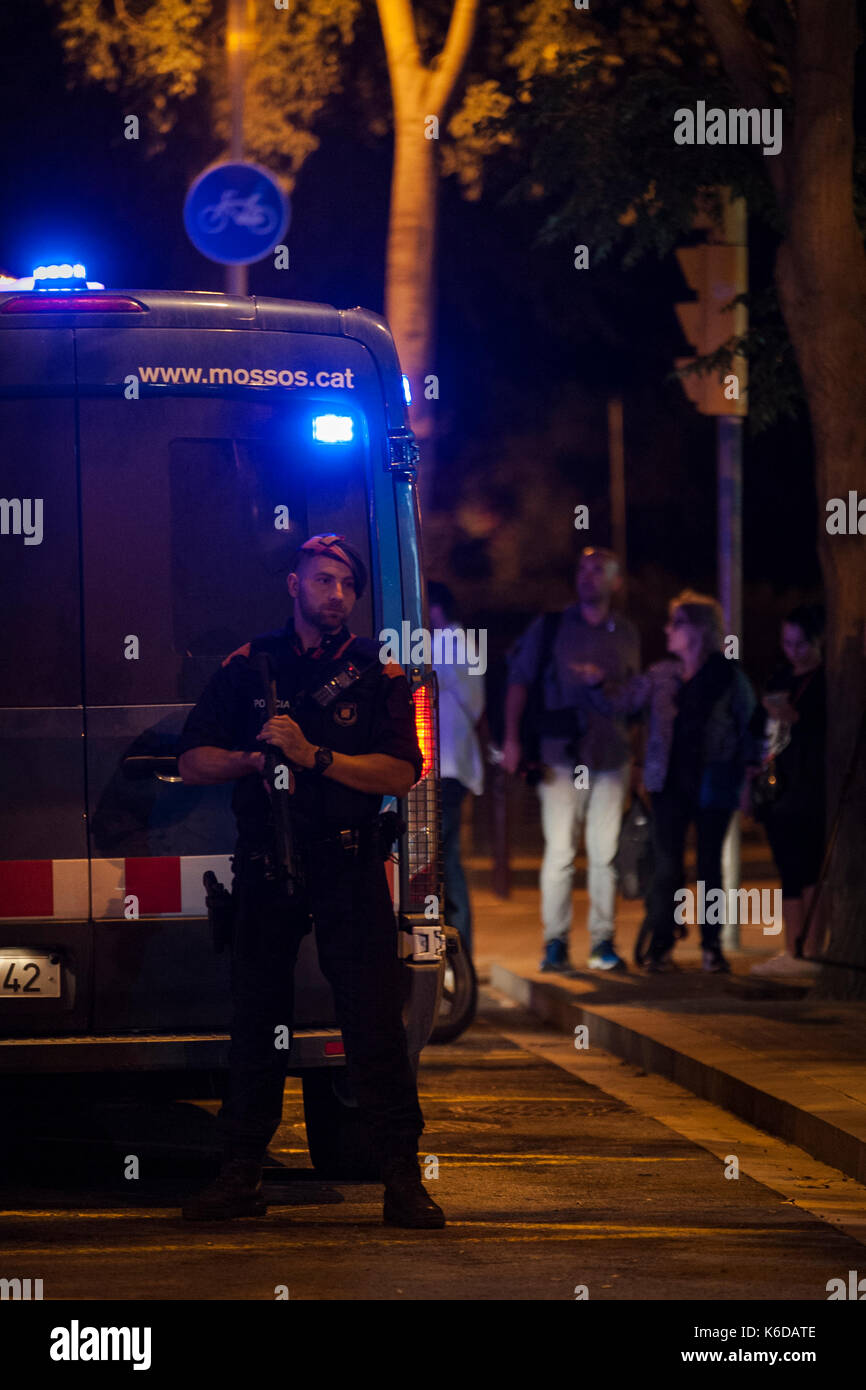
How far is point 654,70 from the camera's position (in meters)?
11.5

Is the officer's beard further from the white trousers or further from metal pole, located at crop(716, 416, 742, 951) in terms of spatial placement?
metal pole, located at crop(716, 416, 742, 951)

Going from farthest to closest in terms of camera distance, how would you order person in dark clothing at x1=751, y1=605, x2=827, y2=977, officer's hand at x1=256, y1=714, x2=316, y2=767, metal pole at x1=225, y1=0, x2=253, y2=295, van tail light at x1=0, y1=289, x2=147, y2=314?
metal pole at x1=225, y1=0, x2=253, y2=295
person in dark clothing at x1=751, y1=605, x2=827, y2=977
van tail light at x1=0, y1=289, x2=147, y2=314
officer's hand at x1=256, y1=714, x2=316, y2=767

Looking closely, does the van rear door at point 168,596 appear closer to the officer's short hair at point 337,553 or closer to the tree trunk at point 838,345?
the officer's short hair at point 337,553

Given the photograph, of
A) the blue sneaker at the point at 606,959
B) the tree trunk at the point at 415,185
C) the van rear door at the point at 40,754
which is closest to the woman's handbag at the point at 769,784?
the blue sneaker at the point at 606,959

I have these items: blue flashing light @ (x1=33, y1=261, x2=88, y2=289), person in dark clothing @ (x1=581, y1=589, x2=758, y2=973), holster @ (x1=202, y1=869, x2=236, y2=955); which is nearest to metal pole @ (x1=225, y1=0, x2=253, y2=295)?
person in dark clothing @ (x1=581, y1=589, x2=758, y2=973)

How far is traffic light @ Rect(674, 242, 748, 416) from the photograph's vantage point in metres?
12.6

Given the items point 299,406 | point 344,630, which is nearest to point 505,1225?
point 344,630

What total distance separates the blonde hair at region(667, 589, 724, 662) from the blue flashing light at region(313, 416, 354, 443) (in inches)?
208

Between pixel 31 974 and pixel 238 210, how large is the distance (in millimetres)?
10217

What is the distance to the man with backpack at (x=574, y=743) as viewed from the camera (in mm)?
11555

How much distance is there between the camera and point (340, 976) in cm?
617

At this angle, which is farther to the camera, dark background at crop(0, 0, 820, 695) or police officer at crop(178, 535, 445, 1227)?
dark background at crop(0, 0, 820, 695)

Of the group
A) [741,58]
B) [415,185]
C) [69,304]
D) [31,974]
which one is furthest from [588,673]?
[31,974]

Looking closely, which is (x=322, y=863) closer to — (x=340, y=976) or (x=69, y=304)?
(x=340, y=976)
